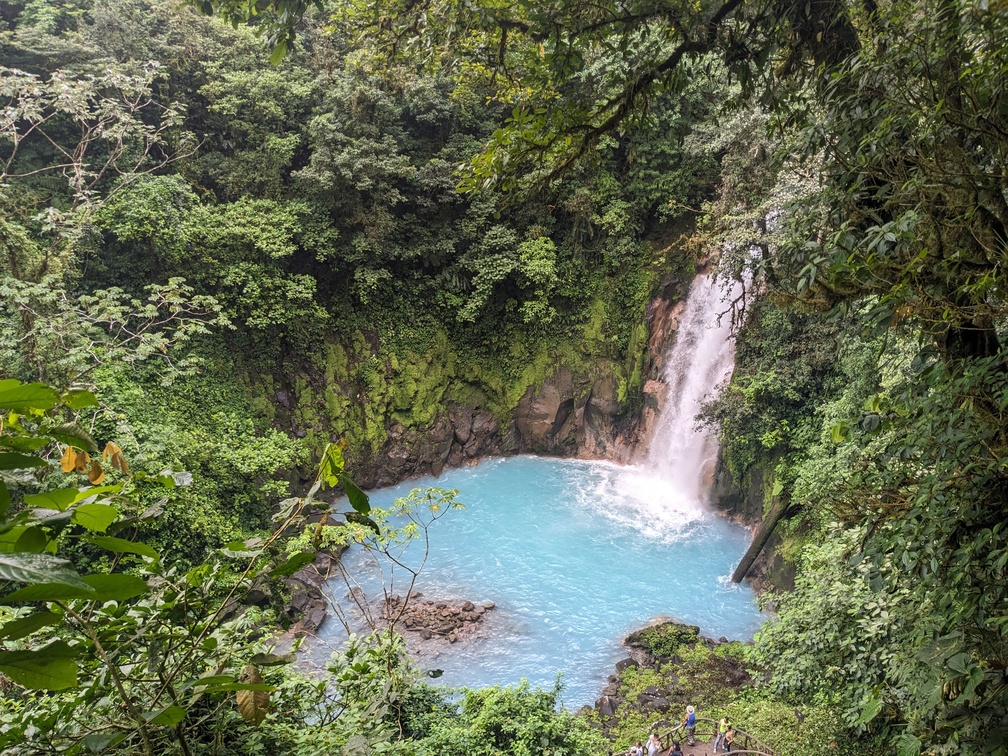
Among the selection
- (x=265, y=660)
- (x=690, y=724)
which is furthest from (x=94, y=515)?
(x=690, y=724)

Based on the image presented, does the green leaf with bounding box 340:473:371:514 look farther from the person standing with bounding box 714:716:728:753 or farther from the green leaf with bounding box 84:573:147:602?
the person standing with bounding box 714:716:728:753

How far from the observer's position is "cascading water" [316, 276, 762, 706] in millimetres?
8055

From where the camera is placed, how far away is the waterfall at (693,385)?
11070mm

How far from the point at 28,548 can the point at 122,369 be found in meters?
8.86

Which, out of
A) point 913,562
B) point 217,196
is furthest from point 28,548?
point 217,196

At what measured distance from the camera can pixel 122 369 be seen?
8.12 metres

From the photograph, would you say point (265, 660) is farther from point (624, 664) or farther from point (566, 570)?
point (566, 570)

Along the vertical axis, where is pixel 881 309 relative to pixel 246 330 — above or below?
above

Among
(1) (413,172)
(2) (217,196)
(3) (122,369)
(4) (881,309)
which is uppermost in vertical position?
(1) (413,172)

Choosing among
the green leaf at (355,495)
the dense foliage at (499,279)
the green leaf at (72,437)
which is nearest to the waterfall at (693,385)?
the dense foliage at (499,279)

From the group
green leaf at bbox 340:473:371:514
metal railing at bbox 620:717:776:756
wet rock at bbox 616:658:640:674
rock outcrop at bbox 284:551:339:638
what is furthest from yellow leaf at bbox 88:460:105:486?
wet rock at bbox 616:658:640:674

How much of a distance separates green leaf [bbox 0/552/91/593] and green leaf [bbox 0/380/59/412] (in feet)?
0.73

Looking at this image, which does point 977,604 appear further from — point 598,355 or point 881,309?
point 598,355

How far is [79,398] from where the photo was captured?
112 centimetres
